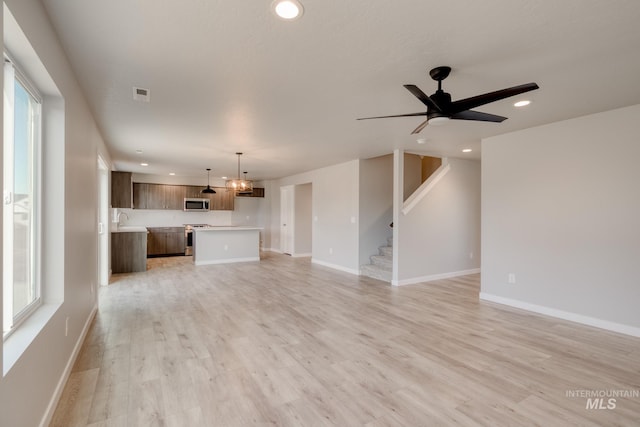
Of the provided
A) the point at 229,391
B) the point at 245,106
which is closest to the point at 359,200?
the point at 245,106

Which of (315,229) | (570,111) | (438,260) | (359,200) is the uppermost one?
(570,111)

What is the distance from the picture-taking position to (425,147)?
5137 millimetres

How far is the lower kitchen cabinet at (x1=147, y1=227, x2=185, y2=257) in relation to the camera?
8.65 m

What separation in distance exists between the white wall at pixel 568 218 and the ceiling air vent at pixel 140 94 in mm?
4404

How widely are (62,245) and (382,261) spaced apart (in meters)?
4.96

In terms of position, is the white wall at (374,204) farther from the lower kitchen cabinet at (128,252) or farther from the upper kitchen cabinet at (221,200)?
the upper kitchen cabinet at (221,200)

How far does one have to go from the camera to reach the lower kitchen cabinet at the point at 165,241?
865 cm

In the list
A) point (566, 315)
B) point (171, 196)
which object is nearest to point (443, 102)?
point (566, 315)

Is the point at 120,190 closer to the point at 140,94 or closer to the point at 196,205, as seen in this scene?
the point at 196,205

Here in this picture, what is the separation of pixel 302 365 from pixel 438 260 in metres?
4.14

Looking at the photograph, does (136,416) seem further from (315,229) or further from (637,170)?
(315,229)

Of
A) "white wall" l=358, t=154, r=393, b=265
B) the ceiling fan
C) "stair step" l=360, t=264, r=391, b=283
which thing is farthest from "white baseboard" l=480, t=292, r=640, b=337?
the ceiling fan

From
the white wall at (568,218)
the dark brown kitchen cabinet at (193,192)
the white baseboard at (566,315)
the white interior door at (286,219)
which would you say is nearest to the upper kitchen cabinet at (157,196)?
the dark brown kitchen cabinet at (193,192)

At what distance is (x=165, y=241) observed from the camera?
8781 mm
